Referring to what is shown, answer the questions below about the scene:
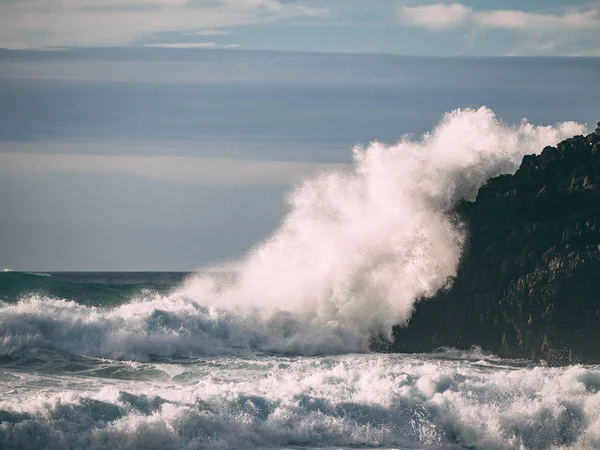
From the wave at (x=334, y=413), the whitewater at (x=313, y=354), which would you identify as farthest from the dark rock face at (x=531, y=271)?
the wave at (x=334, y=413)

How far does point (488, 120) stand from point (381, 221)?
5.17 metres

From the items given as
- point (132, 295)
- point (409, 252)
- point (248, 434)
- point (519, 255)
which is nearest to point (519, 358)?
point (519, 255)

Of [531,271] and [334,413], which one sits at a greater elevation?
[531,271]

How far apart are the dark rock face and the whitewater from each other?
0.63 m

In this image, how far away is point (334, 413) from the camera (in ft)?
78.1

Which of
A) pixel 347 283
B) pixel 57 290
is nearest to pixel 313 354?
pixel 347 283

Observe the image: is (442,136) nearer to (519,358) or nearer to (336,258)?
(336,258)

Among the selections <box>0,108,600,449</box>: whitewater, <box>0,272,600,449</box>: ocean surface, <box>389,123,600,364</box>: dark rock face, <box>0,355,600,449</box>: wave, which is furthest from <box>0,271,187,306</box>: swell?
<box>389,123,600,364</box>: dark rock face

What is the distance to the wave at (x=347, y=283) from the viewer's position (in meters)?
32.6

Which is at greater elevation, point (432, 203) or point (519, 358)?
point (432, 203)

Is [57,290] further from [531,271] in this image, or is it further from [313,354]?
[531,271]

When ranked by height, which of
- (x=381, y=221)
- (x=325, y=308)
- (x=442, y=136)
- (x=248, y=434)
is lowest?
(x=248, y=434)

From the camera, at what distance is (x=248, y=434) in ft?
74.4

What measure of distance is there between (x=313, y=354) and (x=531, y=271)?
730 centimetres
